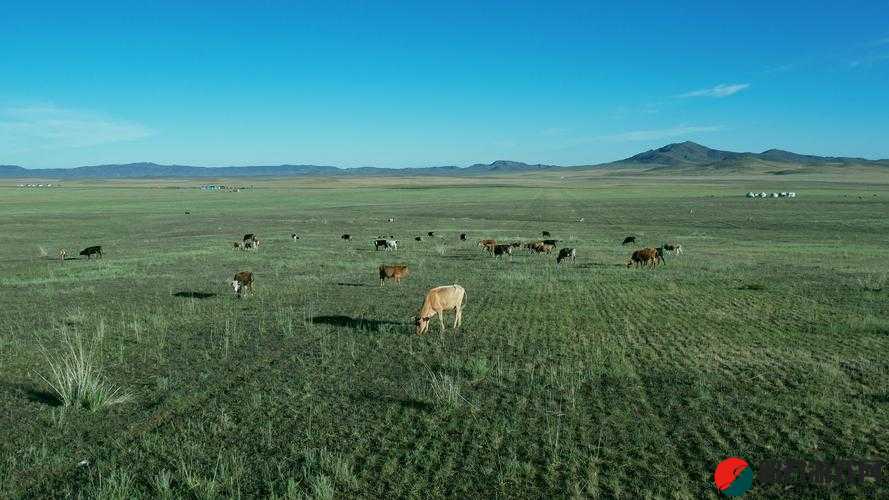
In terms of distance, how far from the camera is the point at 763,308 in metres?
18.7

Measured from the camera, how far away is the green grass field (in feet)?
26.7

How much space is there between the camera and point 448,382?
11352mm

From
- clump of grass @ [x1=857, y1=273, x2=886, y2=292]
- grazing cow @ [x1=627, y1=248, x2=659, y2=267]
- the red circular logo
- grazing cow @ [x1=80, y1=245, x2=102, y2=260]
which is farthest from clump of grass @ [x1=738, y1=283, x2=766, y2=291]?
grazing cow @ [x1=80, y1=245, x2=102, y2=260]

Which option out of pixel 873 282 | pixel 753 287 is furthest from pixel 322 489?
pixel 873 282

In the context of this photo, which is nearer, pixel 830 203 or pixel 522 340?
pixel 522 340

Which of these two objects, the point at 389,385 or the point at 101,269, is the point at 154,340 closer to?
the point at 389,385

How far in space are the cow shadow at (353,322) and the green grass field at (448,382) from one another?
179mm

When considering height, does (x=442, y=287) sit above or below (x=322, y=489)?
above

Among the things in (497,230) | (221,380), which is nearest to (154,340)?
(221,380)

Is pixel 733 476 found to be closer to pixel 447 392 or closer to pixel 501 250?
pixel 447 392

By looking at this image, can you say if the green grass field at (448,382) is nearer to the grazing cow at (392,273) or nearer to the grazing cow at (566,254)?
the grazing cow at (392,273)

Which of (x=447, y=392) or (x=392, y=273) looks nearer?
(x=447, y=392)

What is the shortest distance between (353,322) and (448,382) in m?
6.51

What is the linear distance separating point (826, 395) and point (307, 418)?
392 inches
